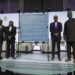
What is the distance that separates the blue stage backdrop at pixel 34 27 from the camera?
883cm

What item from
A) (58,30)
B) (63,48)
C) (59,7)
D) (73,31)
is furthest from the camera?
(59,7)

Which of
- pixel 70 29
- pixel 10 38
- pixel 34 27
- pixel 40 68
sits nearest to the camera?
pixel 40 68

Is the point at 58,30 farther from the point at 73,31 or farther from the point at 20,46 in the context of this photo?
the point at 20,46

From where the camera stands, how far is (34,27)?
8.95 m

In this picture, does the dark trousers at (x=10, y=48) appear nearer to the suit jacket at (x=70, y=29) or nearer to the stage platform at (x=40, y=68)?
the stage platform at (x=40, y=68)

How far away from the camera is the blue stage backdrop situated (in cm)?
883

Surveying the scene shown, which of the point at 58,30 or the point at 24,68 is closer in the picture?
the point at 24,68

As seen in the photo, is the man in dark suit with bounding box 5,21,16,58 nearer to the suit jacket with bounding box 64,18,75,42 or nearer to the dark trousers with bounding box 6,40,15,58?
the dark trousers with bounding box 6,40,15,58

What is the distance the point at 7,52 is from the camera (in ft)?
28.5

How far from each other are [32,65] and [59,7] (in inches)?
242

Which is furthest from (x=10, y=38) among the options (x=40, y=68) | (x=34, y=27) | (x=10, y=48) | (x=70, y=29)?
(x=70, y=29)

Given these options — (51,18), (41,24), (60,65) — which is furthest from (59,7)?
(60,65)

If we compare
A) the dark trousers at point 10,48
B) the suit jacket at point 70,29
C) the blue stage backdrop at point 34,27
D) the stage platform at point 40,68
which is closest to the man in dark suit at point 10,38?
the dark trousers at point 10,48

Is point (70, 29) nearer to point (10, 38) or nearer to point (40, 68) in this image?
point (40, 68)
